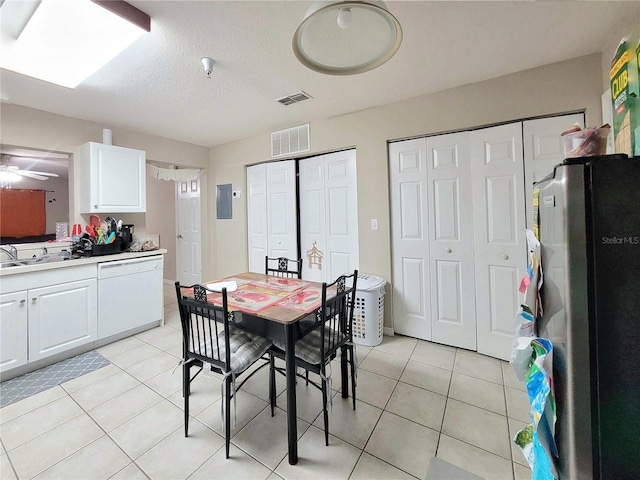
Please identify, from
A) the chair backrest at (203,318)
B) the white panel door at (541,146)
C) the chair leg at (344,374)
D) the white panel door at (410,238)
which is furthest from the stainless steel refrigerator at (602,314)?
the white panel door at (410,238)

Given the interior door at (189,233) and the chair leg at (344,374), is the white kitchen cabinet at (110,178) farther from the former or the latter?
the chair leg at (344,374)

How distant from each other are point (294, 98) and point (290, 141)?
0.86 metres

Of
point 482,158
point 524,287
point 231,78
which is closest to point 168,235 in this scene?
point 231,78

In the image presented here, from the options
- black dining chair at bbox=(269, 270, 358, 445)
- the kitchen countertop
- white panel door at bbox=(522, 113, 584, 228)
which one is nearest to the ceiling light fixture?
the kitchen countertop

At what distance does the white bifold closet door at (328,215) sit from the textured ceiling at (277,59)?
1.92ft

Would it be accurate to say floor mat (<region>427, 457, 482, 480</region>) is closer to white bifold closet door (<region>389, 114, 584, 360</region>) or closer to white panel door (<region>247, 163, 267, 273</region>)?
white bifold closet door (<region>389, 114, 584, 360</region>)

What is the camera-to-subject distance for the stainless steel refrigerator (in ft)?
2.27

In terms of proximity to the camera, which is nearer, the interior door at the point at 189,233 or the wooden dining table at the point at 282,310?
the wooden dining table at the point at 282,310

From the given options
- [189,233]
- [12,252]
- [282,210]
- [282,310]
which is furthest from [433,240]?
[189,233]

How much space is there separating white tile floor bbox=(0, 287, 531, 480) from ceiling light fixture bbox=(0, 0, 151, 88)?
246 centimetres

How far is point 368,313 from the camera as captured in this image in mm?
2773

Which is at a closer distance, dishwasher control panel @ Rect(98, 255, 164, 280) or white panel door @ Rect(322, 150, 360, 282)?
dishwasher control panel @ Rect(98, 255, 164, 280)

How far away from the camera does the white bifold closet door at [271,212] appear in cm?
363

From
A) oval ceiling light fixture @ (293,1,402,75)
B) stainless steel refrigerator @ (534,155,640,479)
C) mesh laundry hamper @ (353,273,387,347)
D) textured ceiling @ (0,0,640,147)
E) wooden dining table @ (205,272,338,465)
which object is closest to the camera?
stainless steel refrigerator @ (534,155,640,479)
